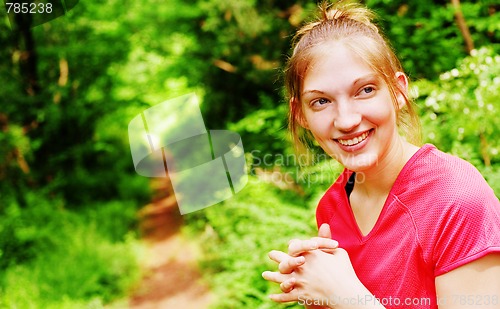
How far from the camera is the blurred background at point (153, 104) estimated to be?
402cm

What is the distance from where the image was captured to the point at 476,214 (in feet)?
3.22

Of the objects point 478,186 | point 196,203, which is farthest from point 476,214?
point 196,203

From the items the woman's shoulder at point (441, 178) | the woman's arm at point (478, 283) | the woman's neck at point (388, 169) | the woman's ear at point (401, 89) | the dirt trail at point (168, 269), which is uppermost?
the woman's ear at point (401, 89)

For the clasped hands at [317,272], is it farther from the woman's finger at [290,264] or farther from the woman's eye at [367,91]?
the woman's eye at [367,91]

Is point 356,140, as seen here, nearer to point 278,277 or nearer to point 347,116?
point 347,116

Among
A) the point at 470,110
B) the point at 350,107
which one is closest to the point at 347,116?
the point at 350,107

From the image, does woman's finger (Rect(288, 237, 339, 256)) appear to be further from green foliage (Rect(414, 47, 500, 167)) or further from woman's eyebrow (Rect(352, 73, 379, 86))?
green foliage (Rect(414, 47, 500, 167))

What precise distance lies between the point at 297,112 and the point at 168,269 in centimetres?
612

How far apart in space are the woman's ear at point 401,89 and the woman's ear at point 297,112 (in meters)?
0.25

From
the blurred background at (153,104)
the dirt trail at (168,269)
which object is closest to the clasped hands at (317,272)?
the blurred background at (153,104)

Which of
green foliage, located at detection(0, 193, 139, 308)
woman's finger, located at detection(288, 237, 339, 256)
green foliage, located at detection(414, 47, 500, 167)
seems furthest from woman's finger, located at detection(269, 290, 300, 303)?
green foliage, located at detection(0, 193, 139, 308)

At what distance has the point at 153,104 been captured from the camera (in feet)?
31.1

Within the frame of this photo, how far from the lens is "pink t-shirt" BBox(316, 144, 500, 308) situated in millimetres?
982
